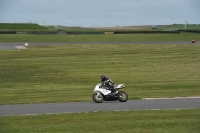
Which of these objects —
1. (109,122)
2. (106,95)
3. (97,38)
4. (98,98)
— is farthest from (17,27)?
(109,122)

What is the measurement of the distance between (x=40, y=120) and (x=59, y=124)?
130 centimetres

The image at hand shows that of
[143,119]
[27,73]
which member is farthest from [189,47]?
[143,119]

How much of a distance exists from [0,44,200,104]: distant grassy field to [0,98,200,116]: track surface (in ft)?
6.25

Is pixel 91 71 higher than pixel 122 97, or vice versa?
pixel 91 71

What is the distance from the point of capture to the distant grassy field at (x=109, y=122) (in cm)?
1453

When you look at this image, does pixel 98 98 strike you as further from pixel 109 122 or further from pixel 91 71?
pixel 91 71

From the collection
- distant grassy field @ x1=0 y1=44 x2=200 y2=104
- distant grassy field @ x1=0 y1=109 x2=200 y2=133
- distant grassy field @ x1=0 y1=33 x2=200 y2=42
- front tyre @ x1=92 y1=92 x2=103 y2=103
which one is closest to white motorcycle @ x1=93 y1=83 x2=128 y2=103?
front tyre @ x1=92 y1=92 x2=103 y2=103

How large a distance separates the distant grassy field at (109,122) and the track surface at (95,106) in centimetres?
141

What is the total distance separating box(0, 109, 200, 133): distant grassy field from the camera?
14.5m

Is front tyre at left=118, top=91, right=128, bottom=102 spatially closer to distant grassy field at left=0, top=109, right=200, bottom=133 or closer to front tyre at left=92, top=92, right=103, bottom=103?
front tyre at left=92, top=92, right=103, bottom=103

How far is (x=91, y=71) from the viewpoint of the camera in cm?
3512

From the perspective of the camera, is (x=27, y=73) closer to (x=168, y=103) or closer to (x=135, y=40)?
(x=168, y=103)

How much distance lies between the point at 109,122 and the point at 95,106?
4.81 meters

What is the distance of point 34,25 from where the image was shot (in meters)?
107
